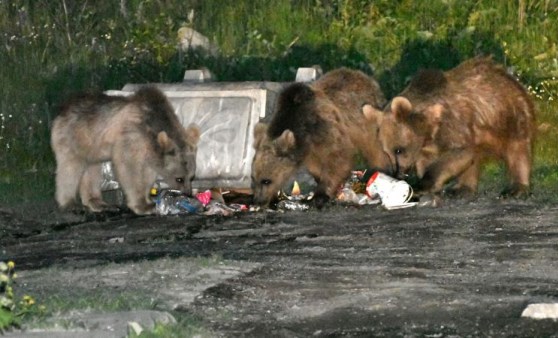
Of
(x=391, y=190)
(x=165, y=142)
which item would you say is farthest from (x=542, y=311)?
(x=165, y=142)

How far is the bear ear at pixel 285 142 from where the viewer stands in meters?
14.0

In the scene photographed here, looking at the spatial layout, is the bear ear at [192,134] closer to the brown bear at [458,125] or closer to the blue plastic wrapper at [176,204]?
the blue plastic wrapper at [176,204]

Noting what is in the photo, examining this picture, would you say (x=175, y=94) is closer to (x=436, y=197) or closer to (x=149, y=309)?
(x=436, y=197)

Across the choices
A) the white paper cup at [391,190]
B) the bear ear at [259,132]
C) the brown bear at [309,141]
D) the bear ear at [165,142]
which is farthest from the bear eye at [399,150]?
the bear ear at [165,142]

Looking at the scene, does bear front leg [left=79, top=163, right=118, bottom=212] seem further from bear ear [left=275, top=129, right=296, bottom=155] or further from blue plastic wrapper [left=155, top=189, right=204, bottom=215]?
bear ear [left=275, top=129, right=296, bottom=155]

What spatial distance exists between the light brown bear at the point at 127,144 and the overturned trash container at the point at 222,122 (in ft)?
2.51

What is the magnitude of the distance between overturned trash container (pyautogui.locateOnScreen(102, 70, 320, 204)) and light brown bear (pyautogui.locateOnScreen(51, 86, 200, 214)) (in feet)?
2.51

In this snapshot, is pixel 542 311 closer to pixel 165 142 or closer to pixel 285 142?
pixel 285 142

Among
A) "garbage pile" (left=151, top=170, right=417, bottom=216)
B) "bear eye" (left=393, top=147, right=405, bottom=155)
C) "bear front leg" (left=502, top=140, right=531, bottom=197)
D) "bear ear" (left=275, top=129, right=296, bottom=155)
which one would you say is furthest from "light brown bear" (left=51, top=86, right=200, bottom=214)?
"bear front leg" (left=502, top=140, right=531, bottom=197)

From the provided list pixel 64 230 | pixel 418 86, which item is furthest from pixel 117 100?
pixel 418 86

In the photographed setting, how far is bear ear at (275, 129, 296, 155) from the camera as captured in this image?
551 inches

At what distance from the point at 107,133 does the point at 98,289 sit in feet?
19.4

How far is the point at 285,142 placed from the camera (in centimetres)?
1404

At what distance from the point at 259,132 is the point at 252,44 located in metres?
5.45
